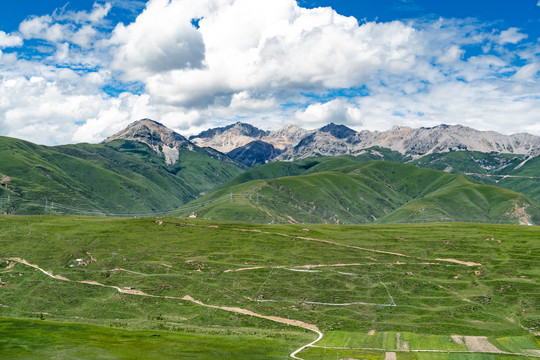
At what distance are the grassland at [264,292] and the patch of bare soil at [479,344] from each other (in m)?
2.35

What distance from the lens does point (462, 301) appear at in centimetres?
12656

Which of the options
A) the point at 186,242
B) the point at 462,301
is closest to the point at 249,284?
the point at 186,242

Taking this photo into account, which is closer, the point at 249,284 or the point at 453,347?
the point at 453,347

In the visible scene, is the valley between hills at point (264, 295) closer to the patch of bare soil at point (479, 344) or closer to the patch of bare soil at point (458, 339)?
the patch of bare soil at point (479, 344)

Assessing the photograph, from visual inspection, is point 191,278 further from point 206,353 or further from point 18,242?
point 18,242

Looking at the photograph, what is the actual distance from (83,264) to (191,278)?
4322 centimetres

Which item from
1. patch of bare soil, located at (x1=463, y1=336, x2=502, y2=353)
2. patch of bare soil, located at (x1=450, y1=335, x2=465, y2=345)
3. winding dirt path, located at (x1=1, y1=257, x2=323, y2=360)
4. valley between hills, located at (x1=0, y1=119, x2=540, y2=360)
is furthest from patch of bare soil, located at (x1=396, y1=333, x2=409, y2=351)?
winding dirt path, located at (x1=1, y1=257, x2=323, y2=360)

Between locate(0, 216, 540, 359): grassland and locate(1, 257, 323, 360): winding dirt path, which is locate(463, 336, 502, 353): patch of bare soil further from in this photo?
locate(1, 257, 323, 360): winding dirt path

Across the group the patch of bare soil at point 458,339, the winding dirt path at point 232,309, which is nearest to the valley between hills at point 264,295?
the winding dirt path at point 232,309

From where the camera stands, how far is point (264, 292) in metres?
133

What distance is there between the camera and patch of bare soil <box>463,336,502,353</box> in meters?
88.0

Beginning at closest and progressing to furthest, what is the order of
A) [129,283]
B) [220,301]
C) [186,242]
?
[220,301] < [129,283] < [186,242]

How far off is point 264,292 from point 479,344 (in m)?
63.0

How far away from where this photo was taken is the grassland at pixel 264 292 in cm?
8900
